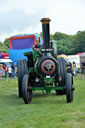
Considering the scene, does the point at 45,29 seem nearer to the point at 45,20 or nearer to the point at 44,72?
the point at 45,20

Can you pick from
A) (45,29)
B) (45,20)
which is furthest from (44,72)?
(45,20)

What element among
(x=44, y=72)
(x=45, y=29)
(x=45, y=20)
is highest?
(x=45, y=20)

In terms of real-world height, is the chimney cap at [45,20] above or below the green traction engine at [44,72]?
above

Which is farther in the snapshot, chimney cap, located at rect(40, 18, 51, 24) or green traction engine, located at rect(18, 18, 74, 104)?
chimney cap, located at rect(40, 18, 51, 24)

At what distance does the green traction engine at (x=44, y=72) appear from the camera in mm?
6814

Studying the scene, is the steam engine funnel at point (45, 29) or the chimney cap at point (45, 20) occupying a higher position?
the chimney cap at point (45, 20)

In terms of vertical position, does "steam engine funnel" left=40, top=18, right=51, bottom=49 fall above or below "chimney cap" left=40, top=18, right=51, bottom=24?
below

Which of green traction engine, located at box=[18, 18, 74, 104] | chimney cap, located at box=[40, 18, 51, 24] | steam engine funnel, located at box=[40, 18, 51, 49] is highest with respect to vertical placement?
chimney cap, located at box=[40, 18, 51, 24]

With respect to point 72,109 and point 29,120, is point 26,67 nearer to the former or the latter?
point 72,109

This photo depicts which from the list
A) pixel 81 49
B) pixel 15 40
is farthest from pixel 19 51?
pixel 81 49

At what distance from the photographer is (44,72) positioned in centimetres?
704

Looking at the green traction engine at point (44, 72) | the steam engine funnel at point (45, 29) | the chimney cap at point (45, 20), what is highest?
the chimney cap at point (45, 20)

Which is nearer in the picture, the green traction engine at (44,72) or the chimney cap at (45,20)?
the green traction engine at (44,72)

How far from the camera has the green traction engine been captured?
6814mm
